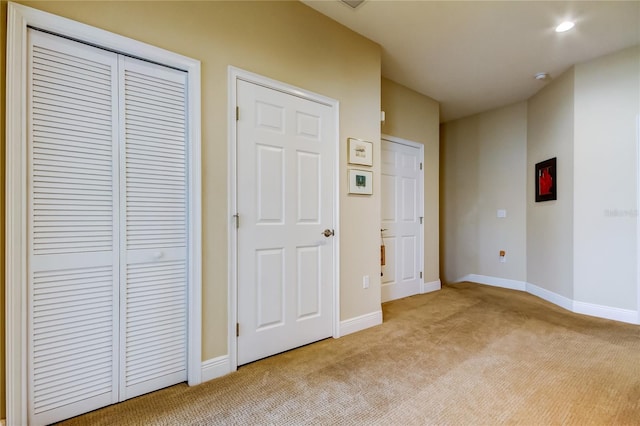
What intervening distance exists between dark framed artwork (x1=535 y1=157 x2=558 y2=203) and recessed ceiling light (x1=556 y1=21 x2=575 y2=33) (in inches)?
60.4

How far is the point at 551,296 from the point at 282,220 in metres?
3.61

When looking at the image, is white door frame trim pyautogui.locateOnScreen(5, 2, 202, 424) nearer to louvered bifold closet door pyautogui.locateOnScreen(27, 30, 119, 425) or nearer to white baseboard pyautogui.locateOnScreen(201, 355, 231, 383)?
louvered bifold closet door pyautogui.locateOnScreen(27, 30, 119, 425)

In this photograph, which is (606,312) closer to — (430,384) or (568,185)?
(568,185)

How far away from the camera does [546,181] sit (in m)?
3.78

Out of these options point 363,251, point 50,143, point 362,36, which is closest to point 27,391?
point 50,143

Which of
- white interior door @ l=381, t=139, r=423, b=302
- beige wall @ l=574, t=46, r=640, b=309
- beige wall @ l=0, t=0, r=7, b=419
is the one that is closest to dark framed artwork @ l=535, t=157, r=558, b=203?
beige wall @ l=574, t=46, r=640, b=309

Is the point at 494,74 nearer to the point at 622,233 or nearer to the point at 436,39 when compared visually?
the point at 436,39

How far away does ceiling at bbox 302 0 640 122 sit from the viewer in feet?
7.82

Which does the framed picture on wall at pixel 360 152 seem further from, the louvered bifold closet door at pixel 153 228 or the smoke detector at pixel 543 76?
the smoke detector at pixel 543 76

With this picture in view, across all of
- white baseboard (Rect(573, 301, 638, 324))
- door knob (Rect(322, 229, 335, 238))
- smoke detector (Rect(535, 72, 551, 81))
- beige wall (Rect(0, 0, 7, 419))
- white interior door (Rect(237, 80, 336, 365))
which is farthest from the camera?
smoke detector (Rect(535, 72, 551, 81))

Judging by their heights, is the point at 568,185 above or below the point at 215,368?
above

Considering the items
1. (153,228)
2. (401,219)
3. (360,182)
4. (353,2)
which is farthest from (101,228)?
(401,219)

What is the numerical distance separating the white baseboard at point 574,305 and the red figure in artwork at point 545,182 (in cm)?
128

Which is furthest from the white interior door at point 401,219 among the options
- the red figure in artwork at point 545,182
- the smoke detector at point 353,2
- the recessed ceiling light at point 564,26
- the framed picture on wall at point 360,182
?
Result: the recessed ceiling light at point 564,26
